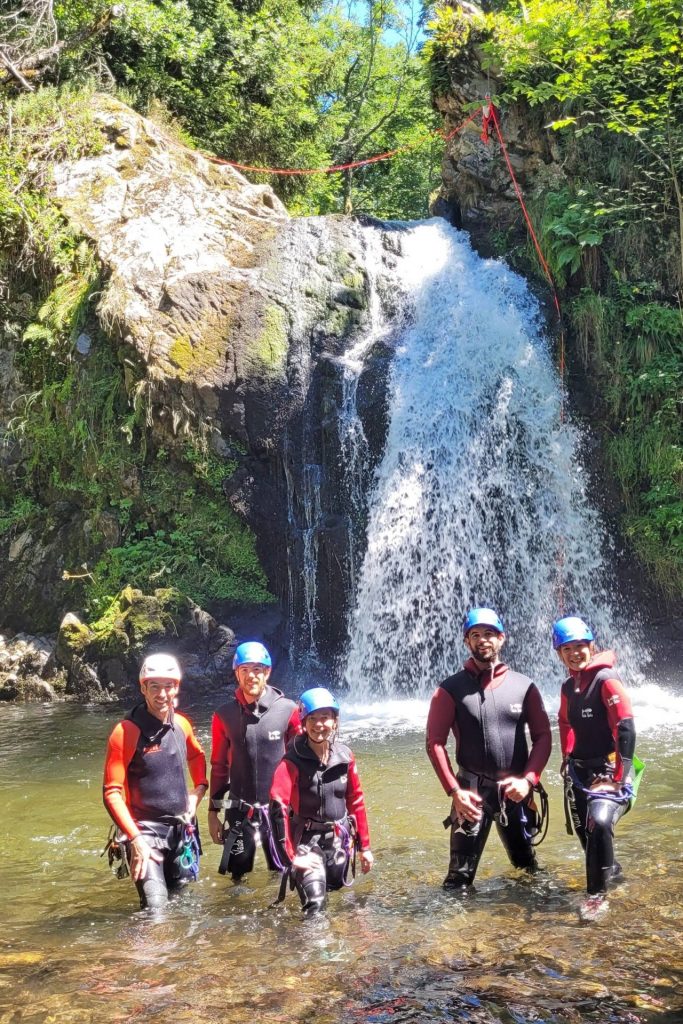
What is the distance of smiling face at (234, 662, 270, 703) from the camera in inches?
194

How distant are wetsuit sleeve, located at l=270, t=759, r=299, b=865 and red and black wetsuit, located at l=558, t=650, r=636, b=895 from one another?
1.39 m

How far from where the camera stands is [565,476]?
11.7 metres

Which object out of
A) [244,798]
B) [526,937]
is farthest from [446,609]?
[526,937]

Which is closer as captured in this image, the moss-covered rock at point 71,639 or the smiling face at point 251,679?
the smiling face at point 251,679

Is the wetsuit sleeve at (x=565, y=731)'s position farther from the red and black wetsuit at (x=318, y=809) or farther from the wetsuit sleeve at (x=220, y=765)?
the wetsuit sleeve at (x=220, y=765)

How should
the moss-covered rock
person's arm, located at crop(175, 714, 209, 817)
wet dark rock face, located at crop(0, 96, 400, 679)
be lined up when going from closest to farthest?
person's arm, located at crop(175, 714, 209, 817), the moss-covered rock, wet dark rock face, located at crop(0, 96, 400, 679)

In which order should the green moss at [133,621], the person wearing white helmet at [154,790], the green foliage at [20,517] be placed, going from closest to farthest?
the person wearing white helmet at [154,790] < the green moss at [133,621] < the green foliage at [20,517]

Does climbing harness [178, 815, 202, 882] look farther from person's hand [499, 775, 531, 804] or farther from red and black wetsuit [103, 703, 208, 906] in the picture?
person's hand [499, 775, 531, 804]

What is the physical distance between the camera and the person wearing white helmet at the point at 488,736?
15.3 feet

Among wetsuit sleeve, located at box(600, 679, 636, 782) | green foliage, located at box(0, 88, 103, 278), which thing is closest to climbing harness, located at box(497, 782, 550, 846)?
wetsuit sleeve, located at box(600, 679, 636, 782)

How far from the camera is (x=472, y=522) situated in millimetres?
11445

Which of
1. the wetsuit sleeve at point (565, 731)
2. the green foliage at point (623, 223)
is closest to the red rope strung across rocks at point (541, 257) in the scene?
the green foliage at point (623, 223)

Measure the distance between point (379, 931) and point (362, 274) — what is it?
1071cm

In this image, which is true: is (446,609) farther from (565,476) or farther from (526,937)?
(526,937)
